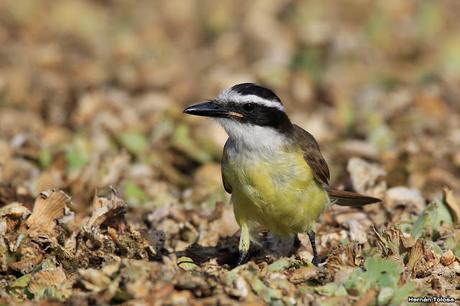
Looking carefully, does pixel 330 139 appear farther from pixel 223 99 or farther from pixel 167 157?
pixel 223 99

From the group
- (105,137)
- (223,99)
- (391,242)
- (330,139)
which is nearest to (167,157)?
(105,137)

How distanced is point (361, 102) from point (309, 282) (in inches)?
255

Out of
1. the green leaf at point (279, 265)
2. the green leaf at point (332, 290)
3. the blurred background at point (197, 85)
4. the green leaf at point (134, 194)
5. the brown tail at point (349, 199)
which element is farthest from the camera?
the blurred background at point (197, 85)

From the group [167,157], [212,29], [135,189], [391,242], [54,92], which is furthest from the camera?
[212,29]

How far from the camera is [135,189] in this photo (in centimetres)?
885

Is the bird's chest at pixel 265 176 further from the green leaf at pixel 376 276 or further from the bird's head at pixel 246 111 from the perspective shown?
the green leaf at pixel 376 276

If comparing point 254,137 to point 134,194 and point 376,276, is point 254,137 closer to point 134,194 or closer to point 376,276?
point 376,276

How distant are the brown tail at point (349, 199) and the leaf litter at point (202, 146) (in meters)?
0.19

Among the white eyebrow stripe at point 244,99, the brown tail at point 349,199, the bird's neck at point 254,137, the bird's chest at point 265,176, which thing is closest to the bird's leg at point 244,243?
the bird's chest at point 265,176

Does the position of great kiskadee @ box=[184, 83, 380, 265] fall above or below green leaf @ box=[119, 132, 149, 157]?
below

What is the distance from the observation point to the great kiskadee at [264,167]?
264 inches

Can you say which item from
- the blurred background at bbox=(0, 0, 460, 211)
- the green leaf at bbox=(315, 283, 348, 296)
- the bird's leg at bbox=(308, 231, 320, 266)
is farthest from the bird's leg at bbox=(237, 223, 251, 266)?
the blurred background at bbox=(0, 0, 460, 211)

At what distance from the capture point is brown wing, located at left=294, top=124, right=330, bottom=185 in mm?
7070

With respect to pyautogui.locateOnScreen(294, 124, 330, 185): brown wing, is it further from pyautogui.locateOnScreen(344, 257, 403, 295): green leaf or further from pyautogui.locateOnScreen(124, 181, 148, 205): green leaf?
pyautogui.locateOnScreen(124, 181, 148, 205): green leaf
